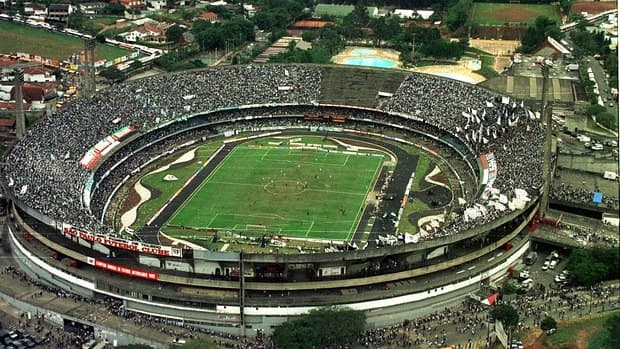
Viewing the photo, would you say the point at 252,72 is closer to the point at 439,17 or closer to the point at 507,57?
the point at 507,57

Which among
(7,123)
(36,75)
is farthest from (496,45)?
(7,123)

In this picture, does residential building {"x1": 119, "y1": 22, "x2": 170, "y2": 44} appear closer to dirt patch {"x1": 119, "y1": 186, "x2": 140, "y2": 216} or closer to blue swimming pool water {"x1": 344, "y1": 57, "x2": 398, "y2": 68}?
blue swimming pool water {"x1": 344, "y1": 57, "x2": 398, "y2": 68}

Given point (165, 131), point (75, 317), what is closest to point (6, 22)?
point (165, 131)

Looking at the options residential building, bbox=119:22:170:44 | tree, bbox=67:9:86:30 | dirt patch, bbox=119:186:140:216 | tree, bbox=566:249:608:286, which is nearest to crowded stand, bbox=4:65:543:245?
dirt patch, bbox=119:186:140:216

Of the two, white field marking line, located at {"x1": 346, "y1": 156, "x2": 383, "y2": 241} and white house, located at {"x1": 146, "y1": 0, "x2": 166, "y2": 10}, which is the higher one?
white field marking line, located at {"x1": 346, "y1": 156, "x2": 383, "y2": 241}

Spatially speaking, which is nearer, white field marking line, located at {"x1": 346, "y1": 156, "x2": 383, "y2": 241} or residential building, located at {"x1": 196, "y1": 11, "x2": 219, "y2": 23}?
white field marking line, located at {"x1": 346, "y1": 156, "x2": 383, "y2": 241}
